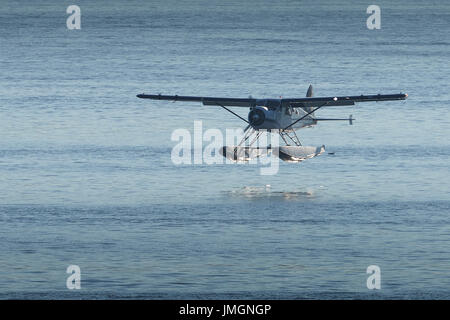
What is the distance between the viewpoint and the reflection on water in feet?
119

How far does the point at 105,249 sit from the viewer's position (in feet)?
95.2

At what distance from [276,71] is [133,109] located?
76.3ft

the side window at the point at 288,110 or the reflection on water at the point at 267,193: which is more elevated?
the side window at the point at 288,110

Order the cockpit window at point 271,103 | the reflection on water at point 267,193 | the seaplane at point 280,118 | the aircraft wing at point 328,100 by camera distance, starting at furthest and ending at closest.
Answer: the cockpit window at point 271,103
the aircraft wing at point 328,100
the seaplane at point 280,118
the reflection on water at point 267,193

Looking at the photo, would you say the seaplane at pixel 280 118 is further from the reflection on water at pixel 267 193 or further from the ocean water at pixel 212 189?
the reflection on water at pixel 267 193

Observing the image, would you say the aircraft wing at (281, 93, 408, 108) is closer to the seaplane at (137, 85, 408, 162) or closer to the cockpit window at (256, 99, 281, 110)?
the seaplane at (137, 85, 408, 162)

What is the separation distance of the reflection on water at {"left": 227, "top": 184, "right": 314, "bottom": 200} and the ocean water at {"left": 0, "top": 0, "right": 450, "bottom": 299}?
0.13m

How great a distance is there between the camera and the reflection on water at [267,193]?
36.3 m

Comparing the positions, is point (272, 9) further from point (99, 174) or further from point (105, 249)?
point (105, 249)

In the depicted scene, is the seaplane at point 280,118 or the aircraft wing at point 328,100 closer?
the seaplane at point 280,118

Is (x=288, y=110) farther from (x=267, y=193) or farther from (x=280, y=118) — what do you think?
(x=267, y=193)

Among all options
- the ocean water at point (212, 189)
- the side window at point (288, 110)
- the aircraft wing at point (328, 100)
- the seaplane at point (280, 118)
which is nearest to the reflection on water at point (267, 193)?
the ocean water at point (212, 189)

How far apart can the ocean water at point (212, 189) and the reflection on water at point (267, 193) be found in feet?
0.43

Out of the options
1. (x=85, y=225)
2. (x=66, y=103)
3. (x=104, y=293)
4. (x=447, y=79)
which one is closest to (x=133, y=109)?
(x=66, y=103)
